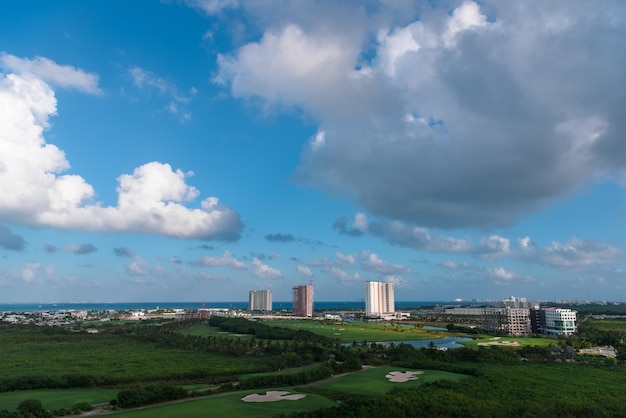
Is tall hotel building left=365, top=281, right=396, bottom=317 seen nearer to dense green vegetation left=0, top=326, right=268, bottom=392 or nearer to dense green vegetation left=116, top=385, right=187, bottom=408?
dense green vegetation left=0, top=326, right=268, bottom=392

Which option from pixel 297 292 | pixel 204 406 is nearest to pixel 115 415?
pixel 204 406

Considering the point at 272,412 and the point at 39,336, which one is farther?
the point at 39,336

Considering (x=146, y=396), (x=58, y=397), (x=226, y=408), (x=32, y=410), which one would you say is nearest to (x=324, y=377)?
(x=226, y=408)

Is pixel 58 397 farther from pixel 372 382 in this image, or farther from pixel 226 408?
pixel 372 382

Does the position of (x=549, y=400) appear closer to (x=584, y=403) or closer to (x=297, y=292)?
(x=584, y=403)

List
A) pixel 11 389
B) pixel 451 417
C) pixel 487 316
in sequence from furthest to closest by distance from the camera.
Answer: pixel 487 316 → pixel 11 389 → pixel 451 417

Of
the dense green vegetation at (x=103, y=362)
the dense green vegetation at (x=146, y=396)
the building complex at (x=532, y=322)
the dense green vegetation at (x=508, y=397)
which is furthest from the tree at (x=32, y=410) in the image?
the building complex at (x=532, y=322)
